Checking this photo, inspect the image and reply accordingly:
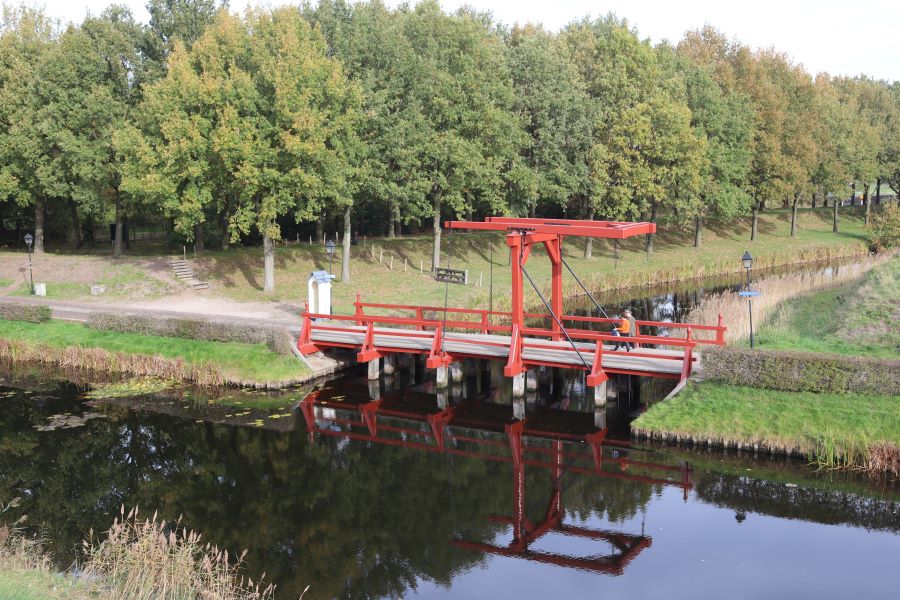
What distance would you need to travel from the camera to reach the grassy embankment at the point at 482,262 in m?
43.6

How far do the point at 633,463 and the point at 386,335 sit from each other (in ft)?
38.0

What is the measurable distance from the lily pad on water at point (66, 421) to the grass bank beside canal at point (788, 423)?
678 inches

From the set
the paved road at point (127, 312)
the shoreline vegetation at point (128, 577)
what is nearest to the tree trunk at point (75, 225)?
the paved road at point (127, 312)

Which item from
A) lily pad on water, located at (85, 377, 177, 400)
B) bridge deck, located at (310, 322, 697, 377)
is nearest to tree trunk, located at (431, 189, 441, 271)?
bridge deck, located at (310, 322, 697, 377)

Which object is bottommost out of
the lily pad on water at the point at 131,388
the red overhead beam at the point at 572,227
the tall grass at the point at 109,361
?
the lily pad on water at the point at 131,388

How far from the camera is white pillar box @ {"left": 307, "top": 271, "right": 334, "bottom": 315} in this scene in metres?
33.8

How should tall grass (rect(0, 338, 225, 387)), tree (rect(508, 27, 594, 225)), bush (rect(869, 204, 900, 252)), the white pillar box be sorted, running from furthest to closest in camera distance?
bush (rect(869, 204, 900, 252)), tree (rect(508, 27, 594, 225)), the white pillar box, tall grass (rect(0, 338, 225, 387))

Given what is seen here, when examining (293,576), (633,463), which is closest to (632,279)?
(633,463)

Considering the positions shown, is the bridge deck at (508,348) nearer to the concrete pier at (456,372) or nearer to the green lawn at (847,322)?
the concrete pier at (456,372)

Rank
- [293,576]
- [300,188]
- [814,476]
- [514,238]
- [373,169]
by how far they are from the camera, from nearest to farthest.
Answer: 1. [293,576]
2. [814,476]
3. [514,238]
4. [300,188]
5. [373,169]

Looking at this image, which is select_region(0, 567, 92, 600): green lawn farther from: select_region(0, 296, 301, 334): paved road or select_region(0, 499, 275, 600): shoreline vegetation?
select_region(0, 296, 301, 334): paved road

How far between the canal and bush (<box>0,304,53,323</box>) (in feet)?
25.8

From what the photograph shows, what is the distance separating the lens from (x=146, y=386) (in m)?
30.1

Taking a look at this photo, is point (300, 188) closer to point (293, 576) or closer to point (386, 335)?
point (386, 335)
